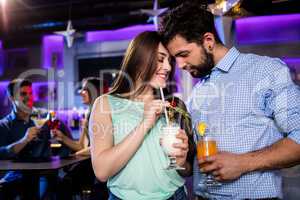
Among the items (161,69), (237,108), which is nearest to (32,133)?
(161,69)

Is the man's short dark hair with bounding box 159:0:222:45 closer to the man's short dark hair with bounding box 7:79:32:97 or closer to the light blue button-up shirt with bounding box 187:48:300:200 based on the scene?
the light blue button-up shirt with bounding box 187:48:300:200

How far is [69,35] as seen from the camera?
538 cm

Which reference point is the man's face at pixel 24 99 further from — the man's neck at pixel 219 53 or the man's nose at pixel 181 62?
Result: the man's neck at pixel 219 53

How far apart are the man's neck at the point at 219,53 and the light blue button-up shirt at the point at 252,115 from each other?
3.5 inches

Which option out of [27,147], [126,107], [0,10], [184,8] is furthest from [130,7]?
[126,107]

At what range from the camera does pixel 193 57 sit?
1.91m

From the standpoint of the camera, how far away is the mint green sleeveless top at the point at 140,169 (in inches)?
58.9

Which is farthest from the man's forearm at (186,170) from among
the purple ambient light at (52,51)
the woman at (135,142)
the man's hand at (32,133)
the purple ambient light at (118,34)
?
the purple ambient light at (52,51)

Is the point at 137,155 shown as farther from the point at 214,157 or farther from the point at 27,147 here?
the point at 27,147

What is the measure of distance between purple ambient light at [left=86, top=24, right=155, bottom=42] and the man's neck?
4.74m

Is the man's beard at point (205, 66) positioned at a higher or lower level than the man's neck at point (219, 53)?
lower

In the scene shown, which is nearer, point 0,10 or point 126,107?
point 126,107

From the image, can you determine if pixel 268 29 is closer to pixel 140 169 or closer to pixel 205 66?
pixel 205 66

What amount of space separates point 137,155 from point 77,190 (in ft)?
7.89
